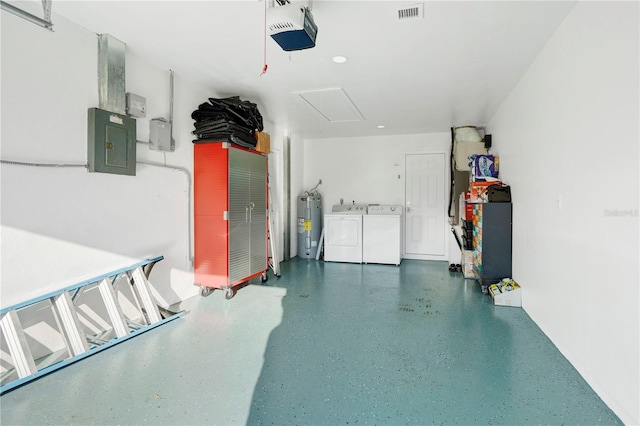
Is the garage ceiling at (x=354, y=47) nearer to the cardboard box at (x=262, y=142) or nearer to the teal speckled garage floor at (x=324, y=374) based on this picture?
the cardboard box at (x=262, y=142)

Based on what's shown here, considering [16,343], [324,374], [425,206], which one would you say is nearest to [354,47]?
[324,374]

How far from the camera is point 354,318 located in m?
3.21

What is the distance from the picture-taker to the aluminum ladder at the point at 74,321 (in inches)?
79.4

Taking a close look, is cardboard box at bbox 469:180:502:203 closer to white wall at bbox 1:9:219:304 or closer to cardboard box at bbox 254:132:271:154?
cardboard box at bbox 254:132:271:154

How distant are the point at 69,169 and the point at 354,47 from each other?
8.13 feet

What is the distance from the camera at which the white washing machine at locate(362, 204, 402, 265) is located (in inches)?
226

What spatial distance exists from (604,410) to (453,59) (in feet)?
9.27

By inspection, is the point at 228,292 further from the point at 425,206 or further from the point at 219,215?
the point at 425,206

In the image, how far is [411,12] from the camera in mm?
2293

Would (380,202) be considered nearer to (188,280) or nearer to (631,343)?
(188,280)

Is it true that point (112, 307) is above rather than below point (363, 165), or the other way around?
below

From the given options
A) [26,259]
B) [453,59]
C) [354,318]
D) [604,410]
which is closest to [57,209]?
[26,259]

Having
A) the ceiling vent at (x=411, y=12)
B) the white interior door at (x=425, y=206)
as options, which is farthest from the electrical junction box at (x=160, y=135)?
the white interior door at (x=425, y=206)

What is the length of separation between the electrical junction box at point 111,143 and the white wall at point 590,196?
3435mm
